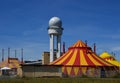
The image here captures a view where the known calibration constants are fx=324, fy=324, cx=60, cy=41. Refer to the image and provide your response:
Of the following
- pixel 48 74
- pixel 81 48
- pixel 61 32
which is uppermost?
pixel 61 32

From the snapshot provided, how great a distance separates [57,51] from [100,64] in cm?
2549

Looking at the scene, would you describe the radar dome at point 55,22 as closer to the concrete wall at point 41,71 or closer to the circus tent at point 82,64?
the circus tent at point 82,64

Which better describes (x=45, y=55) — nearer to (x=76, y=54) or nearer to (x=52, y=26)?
(x=52, y=26)

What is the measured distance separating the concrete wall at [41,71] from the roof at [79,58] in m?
2.63

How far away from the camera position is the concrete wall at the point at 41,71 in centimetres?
5728

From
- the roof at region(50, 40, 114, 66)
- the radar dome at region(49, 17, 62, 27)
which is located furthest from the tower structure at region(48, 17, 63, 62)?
the roof at region(50, 40, 114, 66)

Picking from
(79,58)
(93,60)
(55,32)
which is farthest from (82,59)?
(55,32)

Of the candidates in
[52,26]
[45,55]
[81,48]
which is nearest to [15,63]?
[45,55]

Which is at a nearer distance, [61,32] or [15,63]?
[61,32]

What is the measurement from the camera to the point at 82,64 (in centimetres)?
6178

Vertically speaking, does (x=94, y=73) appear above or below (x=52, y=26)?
below

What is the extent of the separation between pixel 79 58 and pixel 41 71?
9.11 m

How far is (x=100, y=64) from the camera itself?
6247 centimetres

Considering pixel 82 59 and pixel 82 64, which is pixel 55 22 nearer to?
pixel 82 59
